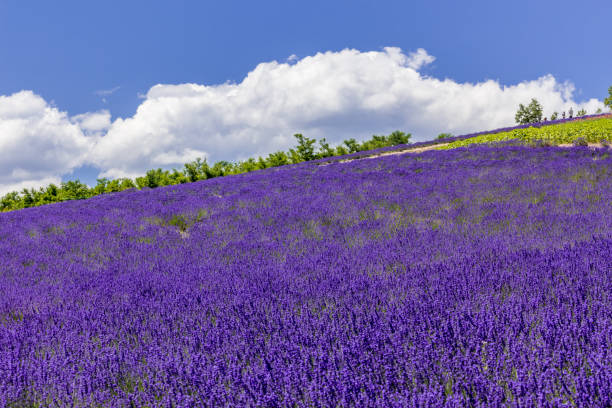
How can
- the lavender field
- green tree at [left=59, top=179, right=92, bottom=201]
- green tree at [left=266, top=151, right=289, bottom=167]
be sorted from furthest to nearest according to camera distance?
green tree at [left=266, top=151, right=289, bottom=167]
green tree at [left=59, top=179, right=92, bottom=201]
the lavender field

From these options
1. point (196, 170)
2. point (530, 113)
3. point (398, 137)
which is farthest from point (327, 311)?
point (530, 113)

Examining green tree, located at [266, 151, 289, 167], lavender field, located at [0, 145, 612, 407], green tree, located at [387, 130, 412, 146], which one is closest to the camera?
lavender field, located at [0, 145, 612, 407]

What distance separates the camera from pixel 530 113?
50.0 metres

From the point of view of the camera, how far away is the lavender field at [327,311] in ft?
6.06

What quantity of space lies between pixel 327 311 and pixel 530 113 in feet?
187

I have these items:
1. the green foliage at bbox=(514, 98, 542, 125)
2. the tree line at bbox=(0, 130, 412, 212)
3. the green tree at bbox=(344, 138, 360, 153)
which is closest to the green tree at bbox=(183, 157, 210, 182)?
the tree line at bbox=(0, 130, 412, 212)

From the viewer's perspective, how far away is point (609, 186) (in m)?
6.81

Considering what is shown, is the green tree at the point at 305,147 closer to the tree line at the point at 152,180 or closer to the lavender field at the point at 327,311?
the tree line at the point at 152,180

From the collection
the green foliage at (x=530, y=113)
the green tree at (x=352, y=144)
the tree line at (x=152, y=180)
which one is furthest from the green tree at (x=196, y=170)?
the green foliage at (x=530, y=113)

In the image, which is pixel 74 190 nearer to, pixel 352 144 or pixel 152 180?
pixel 152 180

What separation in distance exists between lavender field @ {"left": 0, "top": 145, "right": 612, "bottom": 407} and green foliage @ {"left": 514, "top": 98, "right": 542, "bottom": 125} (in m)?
51.5

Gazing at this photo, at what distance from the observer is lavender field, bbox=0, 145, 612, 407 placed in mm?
1847

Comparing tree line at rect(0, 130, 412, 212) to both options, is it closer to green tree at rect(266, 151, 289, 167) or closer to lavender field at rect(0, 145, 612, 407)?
green tree at rect(266, 151, 289, 167)

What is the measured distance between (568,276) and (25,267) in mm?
5997
